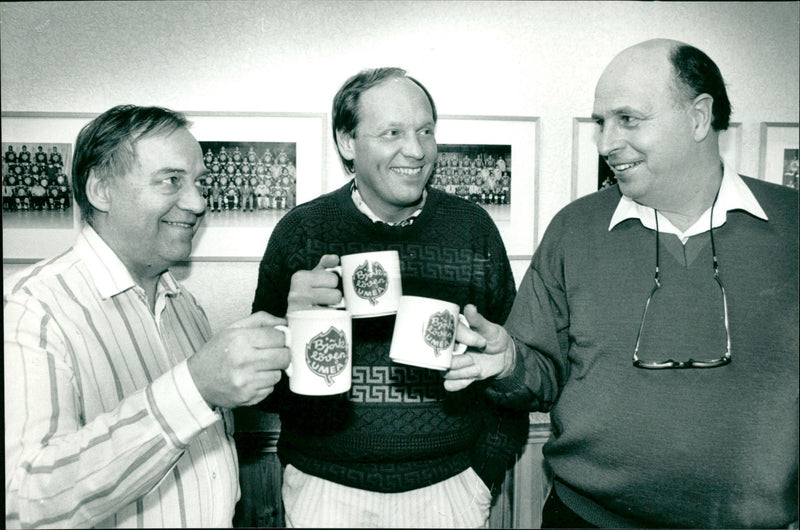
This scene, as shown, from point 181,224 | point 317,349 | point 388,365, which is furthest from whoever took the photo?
point 388,365

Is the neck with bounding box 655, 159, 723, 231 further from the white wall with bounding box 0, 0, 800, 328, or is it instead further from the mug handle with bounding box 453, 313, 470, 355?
the mug handle with bounding box 453, 313, 470, 355

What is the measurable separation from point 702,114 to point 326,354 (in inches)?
28.7

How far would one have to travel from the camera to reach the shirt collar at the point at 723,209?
0.90 metres

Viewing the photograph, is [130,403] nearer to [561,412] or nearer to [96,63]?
[96,63]

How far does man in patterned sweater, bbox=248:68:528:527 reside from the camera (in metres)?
0.93

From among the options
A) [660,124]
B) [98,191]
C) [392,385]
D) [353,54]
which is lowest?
[392,385]

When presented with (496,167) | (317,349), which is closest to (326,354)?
(317,349)

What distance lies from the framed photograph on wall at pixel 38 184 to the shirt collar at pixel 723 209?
960 mm

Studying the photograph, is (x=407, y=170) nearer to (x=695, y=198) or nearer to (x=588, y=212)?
(x=588, y=212)

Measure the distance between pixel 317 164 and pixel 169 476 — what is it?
564 mm

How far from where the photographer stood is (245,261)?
3.13ft

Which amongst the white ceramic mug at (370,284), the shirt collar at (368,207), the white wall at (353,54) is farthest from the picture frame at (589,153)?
the white ceramic mug at (370,284)

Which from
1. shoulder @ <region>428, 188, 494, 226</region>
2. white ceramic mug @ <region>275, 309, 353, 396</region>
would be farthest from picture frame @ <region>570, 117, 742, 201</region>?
white ceramic mug @ <region>275, 309, 353, 396</region>

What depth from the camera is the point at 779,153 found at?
95 cm
